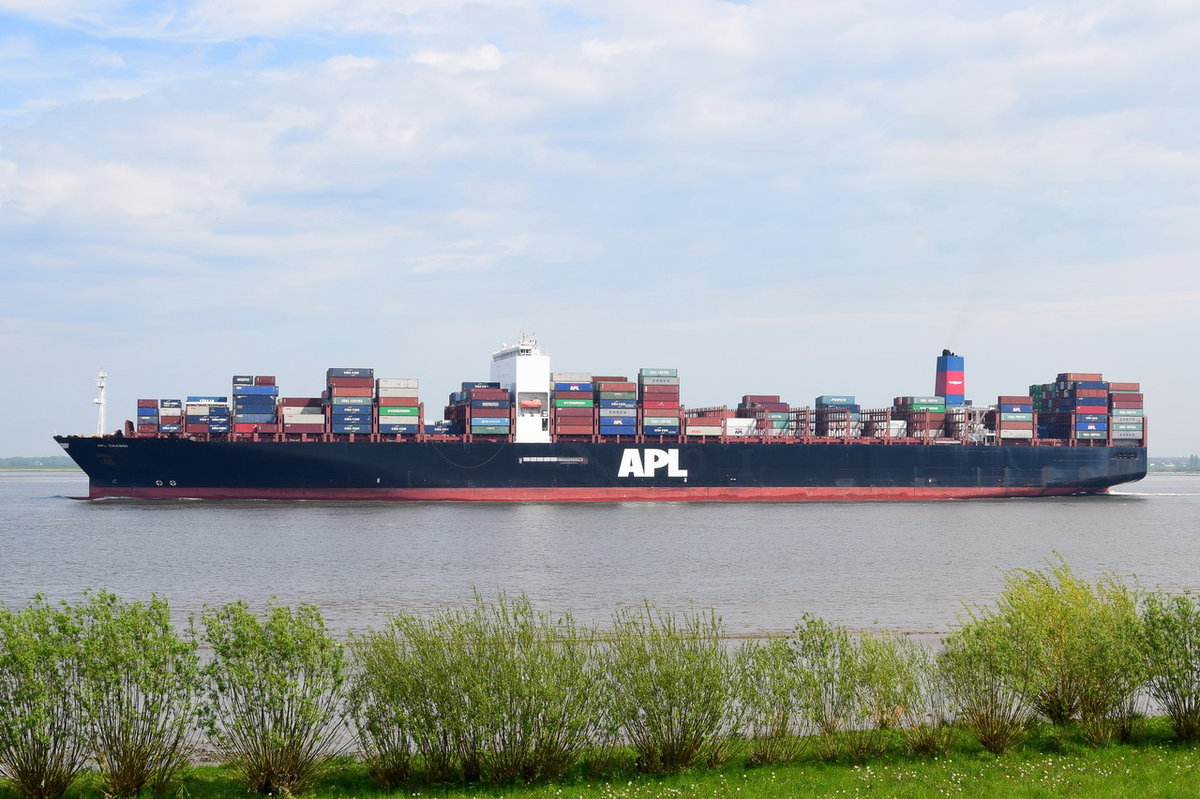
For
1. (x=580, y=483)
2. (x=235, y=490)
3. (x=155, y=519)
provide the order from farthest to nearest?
(x=580, y=483) < (x=235, y=490) < (x=155, y=519)

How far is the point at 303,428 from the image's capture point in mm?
58406

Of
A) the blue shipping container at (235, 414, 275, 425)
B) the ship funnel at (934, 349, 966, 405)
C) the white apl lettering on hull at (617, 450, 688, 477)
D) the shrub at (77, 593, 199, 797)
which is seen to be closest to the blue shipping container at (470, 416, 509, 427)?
the white apl lettering on hull at (617, 450, 688, 477)

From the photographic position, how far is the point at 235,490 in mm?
57625

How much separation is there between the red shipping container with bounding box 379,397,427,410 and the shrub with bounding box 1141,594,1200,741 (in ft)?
166

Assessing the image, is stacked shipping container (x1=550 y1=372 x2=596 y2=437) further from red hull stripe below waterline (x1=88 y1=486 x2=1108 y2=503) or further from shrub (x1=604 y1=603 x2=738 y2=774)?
shrub (x1=604 y1=603 x2=738 y2=774)

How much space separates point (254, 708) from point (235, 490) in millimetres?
50405

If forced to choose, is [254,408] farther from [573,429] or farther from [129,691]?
[129,691]

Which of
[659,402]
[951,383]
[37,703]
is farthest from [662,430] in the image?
[37,703]

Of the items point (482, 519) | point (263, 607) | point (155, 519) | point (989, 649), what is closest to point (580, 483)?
point (482, 519)

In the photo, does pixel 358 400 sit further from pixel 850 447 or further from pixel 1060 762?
pixel 1060 762

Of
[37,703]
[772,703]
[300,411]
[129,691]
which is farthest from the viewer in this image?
[300,411]

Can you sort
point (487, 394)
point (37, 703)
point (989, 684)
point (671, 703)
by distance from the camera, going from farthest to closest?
point (487, 394)
point (989, 684)
point (671, 703)
point (37, 703)

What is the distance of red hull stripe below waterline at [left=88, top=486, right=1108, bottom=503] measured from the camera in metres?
58.1

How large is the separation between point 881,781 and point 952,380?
6884 centimetres
